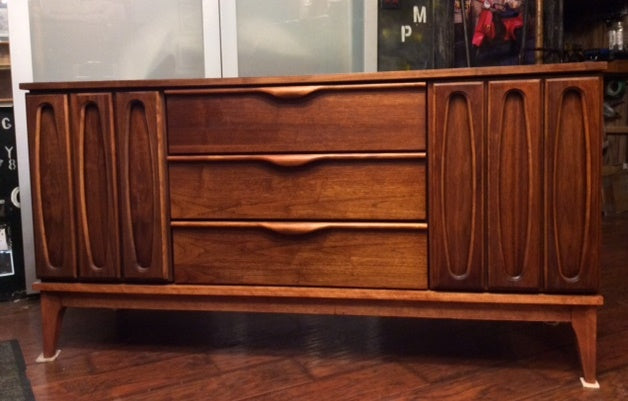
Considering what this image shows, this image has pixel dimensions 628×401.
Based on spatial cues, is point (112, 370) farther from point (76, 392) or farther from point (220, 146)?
point (220, 146)

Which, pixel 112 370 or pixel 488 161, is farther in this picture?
pixel 112 370

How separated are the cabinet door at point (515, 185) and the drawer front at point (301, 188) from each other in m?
0.15

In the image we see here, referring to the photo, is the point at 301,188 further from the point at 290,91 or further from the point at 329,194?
the point at 290,91

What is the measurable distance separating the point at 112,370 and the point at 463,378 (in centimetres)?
79

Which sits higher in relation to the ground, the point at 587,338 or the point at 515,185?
the point at 515,185

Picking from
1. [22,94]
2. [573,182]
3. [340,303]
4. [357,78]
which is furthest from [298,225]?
[22,94]

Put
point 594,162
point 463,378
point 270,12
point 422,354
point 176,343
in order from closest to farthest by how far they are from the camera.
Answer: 1. point 594,162
2. point 463,378
3. point 422,354
4. point 176,343
5. point 270,12

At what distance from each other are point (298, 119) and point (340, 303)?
0.41 meters

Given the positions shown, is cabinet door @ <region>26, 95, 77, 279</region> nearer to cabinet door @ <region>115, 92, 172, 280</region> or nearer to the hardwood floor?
cabinet door @ <region>115, 92, 172, 280</region>

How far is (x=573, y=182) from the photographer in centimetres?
123

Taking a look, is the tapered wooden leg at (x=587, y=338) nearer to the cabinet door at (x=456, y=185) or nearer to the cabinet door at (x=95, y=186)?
the cabinet door at (x=456, y=185)

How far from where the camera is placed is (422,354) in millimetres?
1478

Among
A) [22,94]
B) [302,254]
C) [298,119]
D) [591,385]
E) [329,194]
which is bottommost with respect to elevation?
[591,385]

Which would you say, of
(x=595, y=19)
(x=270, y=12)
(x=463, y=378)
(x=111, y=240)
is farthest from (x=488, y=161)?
→ (x=595, y=19)
